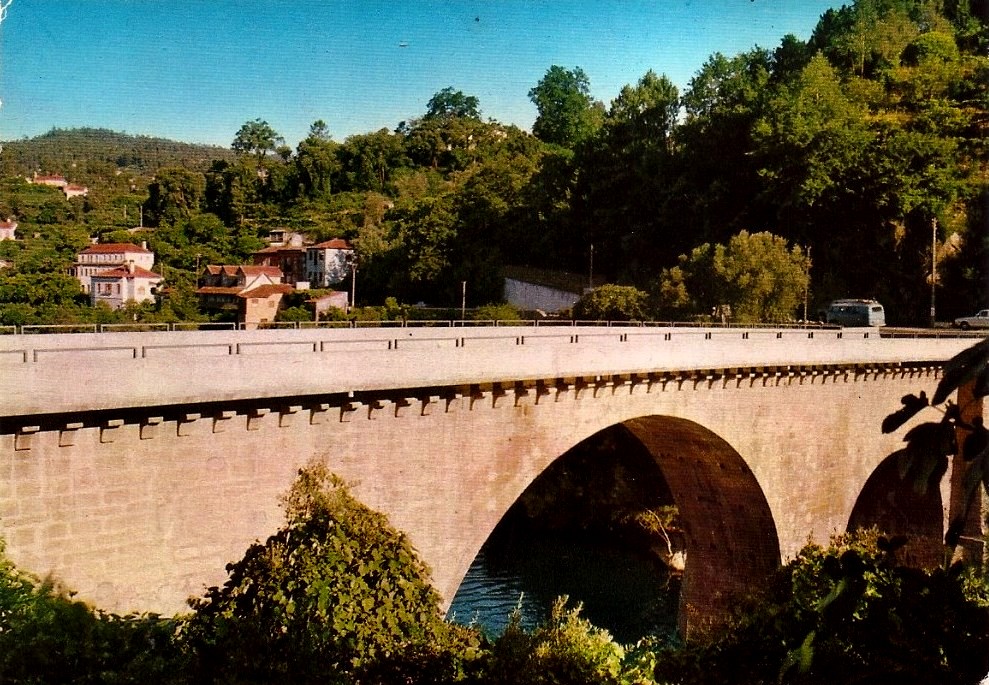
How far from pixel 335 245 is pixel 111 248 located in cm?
2693

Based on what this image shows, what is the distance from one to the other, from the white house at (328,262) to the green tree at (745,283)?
23536 millimetres

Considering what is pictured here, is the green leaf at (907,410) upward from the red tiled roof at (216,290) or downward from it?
downward

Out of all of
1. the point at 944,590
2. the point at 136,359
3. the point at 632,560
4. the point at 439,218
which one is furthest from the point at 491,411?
the point at 439,218

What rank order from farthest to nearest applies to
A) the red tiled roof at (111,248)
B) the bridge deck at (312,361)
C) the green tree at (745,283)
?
the green tree at (745,283)
the red tiled roof at (111,248)
the bridge deck at (312,361)

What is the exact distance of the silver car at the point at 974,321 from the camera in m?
26.5

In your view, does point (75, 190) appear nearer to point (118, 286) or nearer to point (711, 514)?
point (118, 286)

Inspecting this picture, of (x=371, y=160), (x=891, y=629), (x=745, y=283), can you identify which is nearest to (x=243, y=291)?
(x=745, y=283)

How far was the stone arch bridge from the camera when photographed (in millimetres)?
8180

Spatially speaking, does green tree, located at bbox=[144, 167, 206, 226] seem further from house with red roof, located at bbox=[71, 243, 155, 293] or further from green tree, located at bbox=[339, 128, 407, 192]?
green tree, located at bbox=[339, 128, 407, 192]

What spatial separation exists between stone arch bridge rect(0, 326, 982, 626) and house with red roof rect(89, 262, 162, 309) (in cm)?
1077

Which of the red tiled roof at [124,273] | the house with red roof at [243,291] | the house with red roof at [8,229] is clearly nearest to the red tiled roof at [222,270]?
the house with red roof at [243,291]

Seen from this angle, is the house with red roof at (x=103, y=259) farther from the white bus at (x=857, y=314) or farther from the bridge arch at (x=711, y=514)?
the white bus at (x=857, y=314)

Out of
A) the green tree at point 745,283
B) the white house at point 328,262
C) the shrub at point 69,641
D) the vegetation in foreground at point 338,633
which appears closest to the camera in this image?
the shrub at point 69,641

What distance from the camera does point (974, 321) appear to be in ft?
90.7
